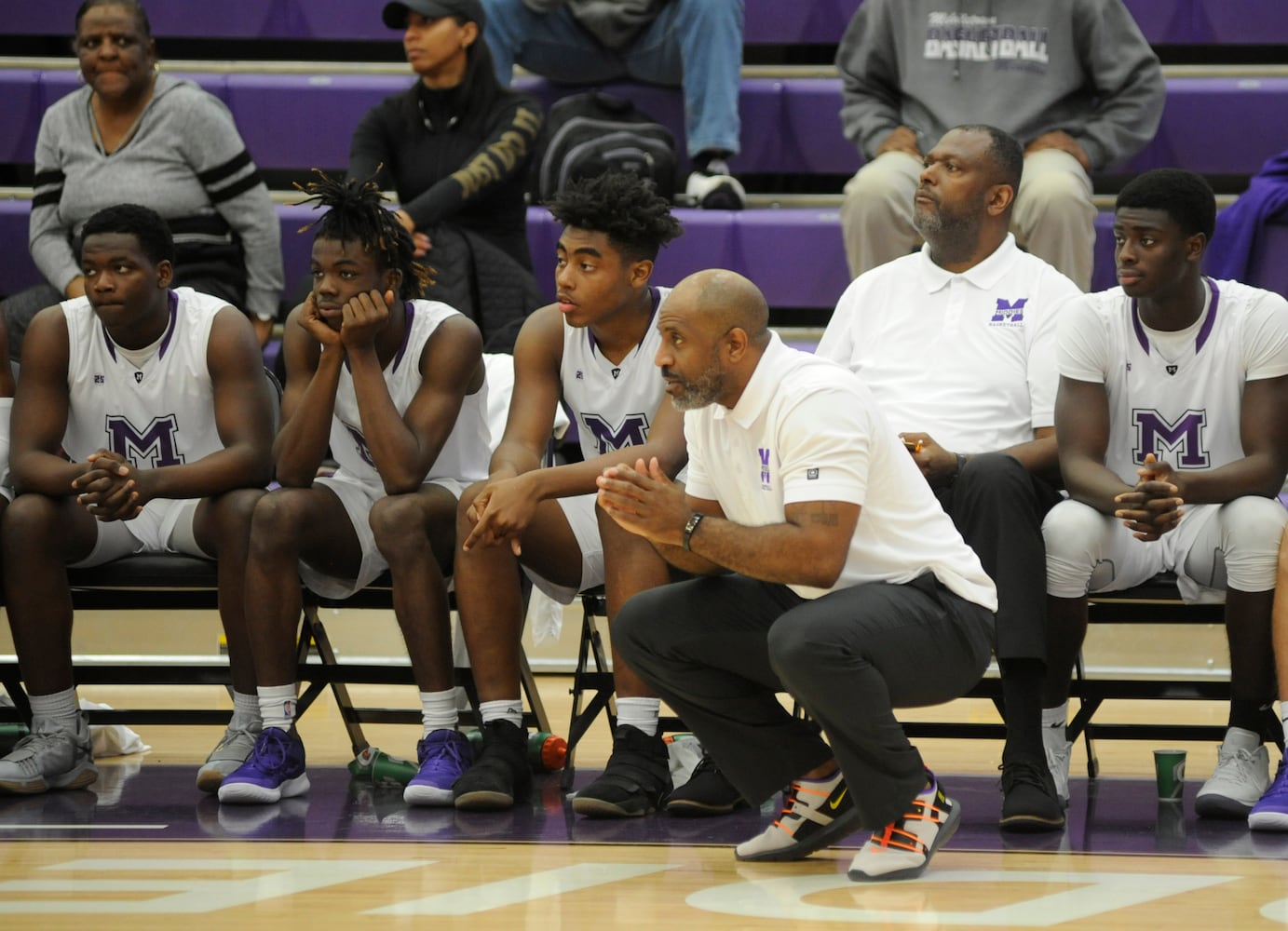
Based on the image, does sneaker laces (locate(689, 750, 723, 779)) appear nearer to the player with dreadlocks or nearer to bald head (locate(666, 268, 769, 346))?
the player with dreadlocks

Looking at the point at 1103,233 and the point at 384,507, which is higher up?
the point at 1103,233

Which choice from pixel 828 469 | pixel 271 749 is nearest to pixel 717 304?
pixel 828 469

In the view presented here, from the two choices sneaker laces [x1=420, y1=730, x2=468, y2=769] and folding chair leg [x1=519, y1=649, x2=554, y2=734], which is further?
folding chair leg [x1=519, y1=649, x2=554, y2=734]

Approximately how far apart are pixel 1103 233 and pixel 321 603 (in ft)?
9.33

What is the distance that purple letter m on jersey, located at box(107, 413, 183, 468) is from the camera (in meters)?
3.70

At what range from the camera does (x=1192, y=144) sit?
5.59 m

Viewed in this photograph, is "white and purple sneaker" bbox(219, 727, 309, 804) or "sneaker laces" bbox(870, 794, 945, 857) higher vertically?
"sneaker laces" bbox(870, 794, 945, 857)

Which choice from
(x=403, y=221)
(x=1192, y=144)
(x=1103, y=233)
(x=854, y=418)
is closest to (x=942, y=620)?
(x=854, y=418)

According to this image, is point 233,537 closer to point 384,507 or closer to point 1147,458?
point 384,507

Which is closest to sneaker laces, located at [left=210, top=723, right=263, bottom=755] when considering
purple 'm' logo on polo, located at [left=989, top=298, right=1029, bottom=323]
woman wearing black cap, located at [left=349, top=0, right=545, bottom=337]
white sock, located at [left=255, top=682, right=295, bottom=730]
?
white sock, located at [left=255, top=682, right=295, bottom=730]

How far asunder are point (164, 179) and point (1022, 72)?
8.13 ft

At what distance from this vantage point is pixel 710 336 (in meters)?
2.75

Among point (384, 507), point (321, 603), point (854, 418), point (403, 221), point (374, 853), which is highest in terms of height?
point (403, 221)

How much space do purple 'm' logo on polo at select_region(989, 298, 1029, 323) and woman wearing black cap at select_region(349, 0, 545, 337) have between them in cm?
156
